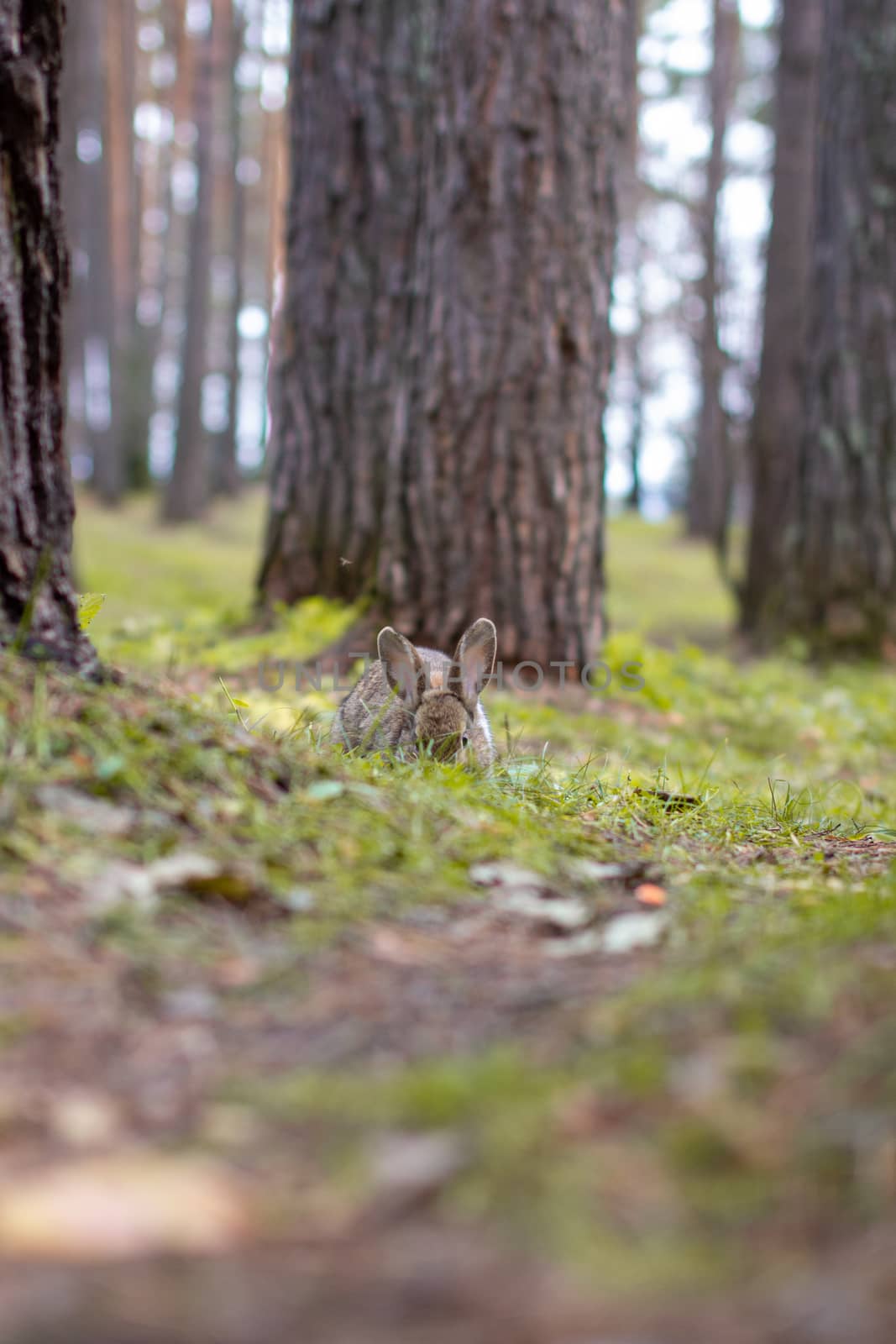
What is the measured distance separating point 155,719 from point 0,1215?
5.55ft

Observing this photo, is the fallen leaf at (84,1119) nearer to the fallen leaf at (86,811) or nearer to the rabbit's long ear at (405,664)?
the fallen leaf at (86,811)

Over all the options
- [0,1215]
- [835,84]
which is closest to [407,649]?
[0,1215]

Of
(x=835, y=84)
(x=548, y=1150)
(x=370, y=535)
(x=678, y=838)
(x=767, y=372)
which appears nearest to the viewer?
(x=548, y=1150)

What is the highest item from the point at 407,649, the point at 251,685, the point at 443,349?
the point at 443,349

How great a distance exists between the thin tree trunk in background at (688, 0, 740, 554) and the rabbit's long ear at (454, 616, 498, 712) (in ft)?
Answer: 26.8

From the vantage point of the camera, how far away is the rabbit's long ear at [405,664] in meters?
4.64

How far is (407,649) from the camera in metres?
4.66

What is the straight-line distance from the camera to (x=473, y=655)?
15.6 ft

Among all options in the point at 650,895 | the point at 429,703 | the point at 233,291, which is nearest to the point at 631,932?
A: the point at 650,895

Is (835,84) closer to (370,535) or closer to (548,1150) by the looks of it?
(370,535)

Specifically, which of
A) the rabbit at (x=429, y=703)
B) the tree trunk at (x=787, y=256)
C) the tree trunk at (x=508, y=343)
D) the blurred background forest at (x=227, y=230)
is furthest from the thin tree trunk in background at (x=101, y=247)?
the rabbit at (x=429, y=703)

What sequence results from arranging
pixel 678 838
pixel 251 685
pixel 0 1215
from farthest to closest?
1. pixel 251 685
2. pixel 678 838
3. pixel 0 1215

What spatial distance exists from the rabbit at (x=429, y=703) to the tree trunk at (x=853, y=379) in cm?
537

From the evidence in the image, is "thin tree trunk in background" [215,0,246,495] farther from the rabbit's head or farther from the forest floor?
the forest floor
